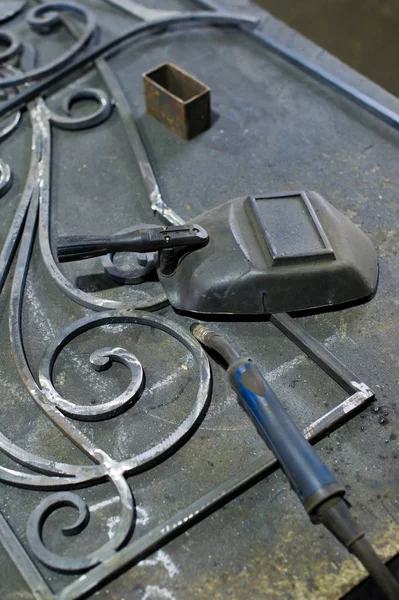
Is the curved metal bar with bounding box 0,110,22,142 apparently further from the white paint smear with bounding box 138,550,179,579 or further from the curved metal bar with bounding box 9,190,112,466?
the white paint smear with bounding box 138,550,179,579

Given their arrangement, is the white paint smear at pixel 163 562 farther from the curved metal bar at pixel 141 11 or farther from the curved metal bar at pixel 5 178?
the curved metal bar at pixel 141 11

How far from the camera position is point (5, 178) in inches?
52.7

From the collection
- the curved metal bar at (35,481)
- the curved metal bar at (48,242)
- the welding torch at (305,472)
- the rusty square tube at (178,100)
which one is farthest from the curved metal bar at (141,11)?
the curved metal bar at (35,481)

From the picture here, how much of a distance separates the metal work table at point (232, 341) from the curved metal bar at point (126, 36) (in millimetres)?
35

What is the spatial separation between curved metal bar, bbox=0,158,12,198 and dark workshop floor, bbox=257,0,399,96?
4.53ft

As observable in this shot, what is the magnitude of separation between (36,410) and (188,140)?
770mm

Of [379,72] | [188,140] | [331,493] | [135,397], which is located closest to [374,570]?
[331,493]

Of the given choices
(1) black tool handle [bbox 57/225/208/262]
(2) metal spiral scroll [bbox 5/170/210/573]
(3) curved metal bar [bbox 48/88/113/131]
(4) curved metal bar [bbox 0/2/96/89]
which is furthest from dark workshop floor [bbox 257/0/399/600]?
(2) metal spiral scroll [bbox 5/170/210/573]

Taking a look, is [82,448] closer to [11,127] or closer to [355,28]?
[11,127]

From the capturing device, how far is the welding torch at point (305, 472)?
31.3 inches

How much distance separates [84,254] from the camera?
106 cm

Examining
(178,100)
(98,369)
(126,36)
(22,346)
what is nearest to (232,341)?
(98,369)

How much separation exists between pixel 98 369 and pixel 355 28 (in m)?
1.80

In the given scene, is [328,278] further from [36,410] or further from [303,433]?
[36,410]
